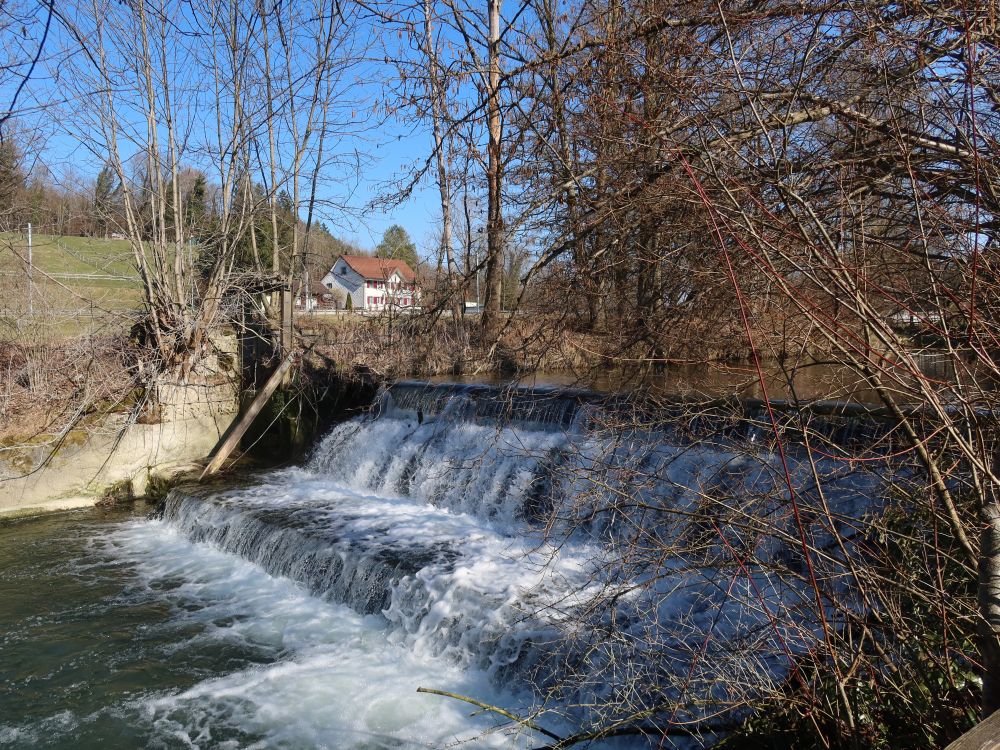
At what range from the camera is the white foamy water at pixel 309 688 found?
4.57 meters

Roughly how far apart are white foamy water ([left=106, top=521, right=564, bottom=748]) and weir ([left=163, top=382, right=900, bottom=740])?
0.63 feet

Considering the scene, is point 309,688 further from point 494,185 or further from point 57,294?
point 57,294

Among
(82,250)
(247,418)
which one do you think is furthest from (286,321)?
(82,250)

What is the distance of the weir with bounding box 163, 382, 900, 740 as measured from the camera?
10.2ft

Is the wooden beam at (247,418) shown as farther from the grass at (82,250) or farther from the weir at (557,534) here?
the grass at (82,250)

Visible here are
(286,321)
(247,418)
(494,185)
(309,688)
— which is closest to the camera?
(494,185)

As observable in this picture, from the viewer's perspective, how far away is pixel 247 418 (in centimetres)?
1052

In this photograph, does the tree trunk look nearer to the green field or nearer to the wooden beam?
the wooden beam

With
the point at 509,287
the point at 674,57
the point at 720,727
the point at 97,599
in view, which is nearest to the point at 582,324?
the point at 509,287

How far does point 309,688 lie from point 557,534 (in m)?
2.52

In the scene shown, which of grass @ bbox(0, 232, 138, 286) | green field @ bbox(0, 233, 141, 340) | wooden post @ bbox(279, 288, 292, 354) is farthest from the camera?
wooden post @ bbox(279, 288, 292, 354)

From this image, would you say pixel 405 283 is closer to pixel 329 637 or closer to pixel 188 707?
pixel 329 637

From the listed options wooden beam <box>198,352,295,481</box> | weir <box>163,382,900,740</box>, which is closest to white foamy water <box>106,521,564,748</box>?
weir <box>163,382,900,740</box>

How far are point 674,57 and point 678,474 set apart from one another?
3855 millimetres
